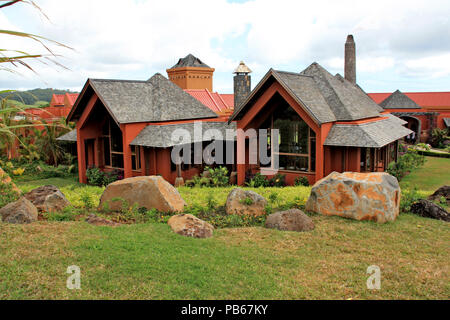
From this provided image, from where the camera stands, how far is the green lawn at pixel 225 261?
616cm

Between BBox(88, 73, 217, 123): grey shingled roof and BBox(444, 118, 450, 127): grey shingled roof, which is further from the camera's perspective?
BBox(444, 118, 450, 127): grey shingled roof

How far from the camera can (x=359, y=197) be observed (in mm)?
10617

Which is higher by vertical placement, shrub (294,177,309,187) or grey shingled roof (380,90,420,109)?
grey shingled roof (380,90,420,109)

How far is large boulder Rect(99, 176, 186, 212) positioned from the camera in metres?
11.1

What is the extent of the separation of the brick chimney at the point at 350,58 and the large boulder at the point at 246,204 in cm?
2022

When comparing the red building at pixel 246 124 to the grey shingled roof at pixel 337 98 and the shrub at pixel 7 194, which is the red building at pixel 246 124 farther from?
the shrub at pixel 7 194

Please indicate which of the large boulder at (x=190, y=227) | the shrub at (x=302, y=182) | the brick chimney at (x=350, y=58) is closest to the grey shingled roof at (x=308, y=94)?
the shrub at (x=302, y=182)

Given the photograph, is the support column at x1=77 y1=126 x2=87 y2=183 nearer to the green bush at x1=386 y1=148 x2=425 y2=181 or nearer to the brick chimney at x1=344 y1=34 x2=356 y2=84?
the green bush at x1=386 y1=148 x2=425 y2=181

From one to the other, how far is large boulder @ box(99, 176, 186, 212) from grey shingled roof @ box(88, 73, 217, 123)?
776cm

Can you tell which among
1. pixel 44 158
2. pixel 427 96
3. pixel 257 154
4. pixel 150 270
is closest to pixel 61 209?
pixel 150 270

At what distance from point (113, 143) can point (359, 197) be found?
14812mm

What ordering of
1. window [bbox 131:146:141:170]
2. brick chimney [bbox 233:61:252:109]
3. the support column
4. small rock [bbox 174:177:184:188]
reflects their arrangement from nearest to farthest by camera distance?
small rock [bbox 174:177:184:188]
window [bbox 131:146:141:170]
the support column
brick chimney [bbox 233:61:252:109]

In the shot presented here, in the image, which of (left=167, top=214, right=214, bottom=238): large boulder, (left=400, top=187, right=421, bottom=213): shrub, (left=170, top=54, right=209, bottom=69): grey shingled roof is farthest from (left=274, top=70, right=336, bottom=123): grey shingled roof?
(left=170, top=54, right=209, bottom=69): grey shingled roof

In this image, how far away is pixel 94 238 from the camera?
8.30m
